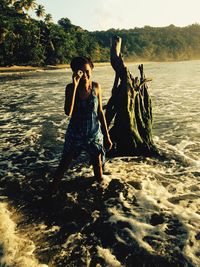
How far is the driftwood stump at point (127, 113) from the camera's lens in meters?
6.40

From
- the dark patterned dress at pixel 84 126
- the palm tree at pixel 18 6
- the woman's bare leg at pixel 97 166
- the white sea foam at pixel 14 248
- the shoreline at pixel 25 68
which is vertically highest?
the palm tree at pixel 18 6

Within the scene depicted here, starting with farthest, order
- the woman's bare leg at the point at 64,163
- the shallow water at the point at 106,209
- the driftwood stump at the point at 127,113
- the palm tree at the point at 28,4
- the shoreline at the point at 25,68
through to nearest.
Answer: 1. the palm tree at the point at 28,4
2. the shoreline at the point at 25,68
3. the driftwood stump at the point at 127,113
4. the woman's bare leg at the point at 64,163
5. the shallow water at the point at 106,209

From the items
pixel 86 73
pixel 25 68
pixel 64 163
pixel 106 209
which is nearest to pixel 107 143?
pixel 64 163

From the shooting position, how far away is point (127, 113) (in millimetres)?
6496

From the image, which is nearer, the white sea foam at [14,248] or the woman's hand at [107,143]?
the white sea foam at [14,248]

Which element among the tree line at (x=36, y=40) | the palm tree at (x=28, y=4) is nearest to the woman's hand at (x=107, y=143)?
the tree line at (x=36, y=40)

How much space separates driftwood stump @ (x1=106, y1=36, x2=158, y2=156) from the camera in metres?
6.40

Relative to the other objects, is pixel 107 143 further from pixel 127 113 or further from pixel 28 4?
pixel 28 4

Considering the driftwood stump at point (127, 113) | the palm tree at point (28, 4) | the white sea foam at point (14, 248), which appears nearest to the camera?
the white sea foam at point (14, 248)

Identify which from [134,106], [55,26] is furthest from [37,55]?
[134,106]

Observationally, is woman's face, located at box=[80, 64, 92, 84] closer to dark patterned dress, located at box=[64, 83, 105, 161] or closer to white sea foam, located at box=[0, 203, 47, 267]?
dark patterned dress, located at box=[64, 83, 105, 161]

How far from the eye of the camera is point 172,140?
8602 millimetres

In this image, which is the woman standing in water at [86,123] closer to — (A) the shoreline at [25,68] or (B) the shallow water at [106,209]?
(B) the shallow water at [106,209]

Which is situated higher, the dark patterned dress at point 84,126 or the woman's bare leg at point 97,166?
the dark patterned dress at point 84,126
